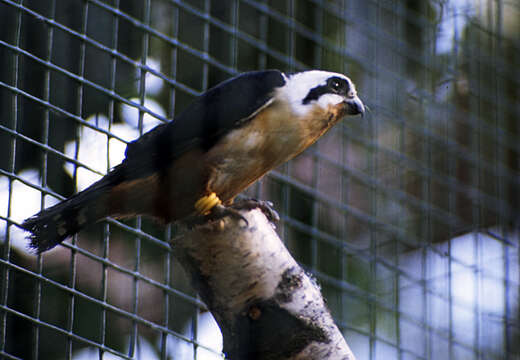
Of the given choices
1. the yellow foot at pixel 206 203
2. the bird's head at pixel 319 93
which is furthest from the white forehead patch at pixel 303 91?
the yellow foot at pixel 206 203

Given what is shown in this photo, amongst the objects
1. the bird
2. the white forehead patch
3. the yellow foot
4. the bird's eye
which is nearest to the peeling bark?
the yellow foot

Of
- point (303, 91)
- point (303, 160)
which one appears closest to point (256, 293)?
point (303, 91)

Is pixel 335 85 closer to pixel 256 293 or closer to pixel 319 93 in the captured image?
pixel 319 93

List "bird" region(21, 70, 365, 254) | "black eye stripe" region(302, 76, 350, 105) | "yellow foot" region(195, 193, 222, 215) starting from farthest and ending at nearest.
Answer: "black eye stripe" region(302, 76, 350, 105) → "bird" region(21, 70, 365, 254) → "yellow foot" region(195, 193, 222, 215)

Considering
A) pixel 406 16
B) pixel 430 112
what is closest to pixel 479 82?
pixel 430 112

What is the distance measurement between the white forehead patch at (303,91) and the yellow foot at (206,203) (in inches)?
12.2

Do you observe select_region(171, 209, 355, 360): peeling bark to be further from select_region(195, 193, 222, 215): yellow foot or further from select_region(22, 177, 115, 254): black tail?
select_region(22, 177, 115, 254): black tail

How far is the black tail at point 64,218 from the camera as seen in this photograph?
185 cm

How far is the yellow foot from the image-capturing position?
1.80 meters

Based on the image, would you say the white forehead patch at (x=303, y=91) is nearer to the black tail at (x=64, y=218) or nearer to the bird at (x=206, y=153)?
the bird at (x=206, y=153)

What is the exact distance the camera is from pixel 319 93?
82.1 inches

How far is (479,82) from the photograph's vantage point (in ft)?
12.8

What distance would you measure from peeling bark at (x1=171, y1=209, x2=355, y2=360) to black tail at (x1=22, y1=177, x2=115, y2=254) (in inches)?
12.2

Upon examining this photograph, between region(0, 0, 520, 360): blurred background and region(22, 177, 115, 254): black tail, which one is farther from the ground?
region(0, 0, 520, 360): blurred background
